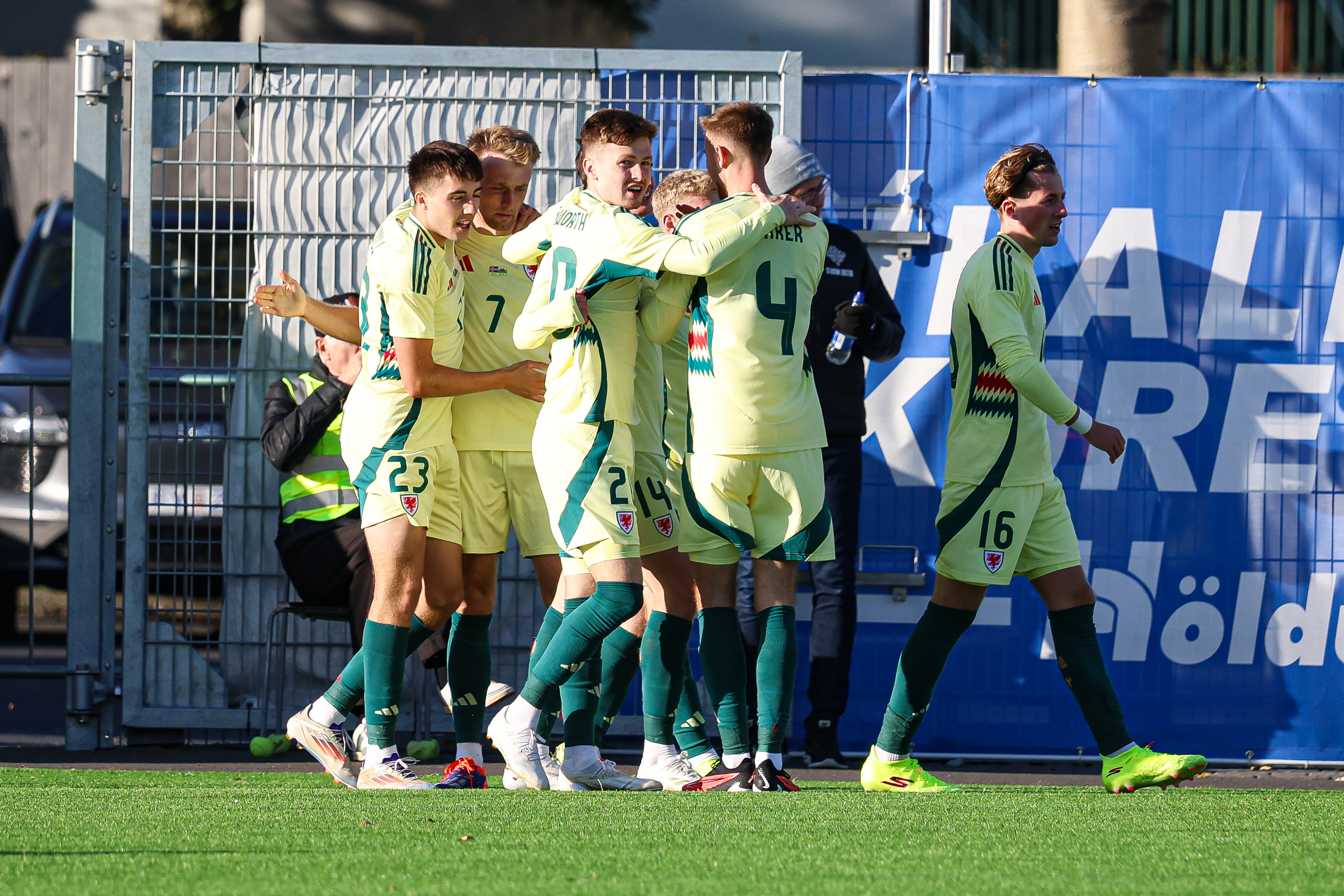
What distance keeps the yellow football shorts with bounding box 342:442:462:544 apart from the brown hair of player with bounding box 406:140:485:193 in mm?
872

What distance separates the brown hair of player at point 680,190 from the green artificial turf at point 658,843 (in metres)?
2.09

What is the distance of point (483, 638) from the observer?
5461mm

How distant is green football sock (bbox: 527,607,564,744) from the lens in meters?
5.33

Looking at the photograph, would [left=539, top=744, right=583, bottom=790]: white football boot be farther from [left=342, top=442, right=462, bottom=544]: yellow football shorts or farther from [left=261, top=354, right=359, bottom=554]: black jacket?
[left=261, top=354, right=359, bottom=554]: black jacket

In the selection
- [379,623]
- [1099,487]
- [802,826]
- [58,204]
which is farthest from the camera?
[58,204]

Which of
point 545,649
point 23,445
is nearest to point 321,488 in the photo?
point 545,649

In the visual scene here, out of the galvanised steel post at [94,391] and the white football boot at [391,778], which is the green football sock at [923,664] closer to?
the white football boot at [391,778]

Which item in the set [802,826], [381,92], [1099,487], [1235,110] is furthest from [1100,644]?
[381,92]

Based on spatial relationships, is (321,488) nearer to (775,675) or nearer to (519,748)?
(519,748)

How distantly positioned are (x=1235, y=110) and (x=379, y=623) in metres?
4.13

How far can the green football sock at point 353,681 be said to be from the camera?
17.4 ft

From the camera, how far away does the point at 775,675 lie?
5.01 m

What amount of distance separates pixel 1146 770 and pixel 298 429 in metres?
3.39

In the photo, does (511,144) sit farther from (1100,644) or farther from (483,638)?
(1100,644)
